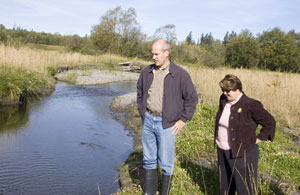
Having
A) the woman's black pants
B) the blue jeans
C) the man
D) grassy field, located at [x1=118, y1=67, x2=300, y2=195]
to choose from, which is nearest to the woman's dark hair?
the man

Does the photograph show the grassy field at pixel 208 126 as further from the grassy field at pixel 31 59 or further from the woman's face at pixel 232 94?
the woman's face at pixel 232 94

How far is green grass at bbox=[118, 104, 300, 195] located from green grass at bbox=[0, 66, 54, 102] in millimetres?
5662

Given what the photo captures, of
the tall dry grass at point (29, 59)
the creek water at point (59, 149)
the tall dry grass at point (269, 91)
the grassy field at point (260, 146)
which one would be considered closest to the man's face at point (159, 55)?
the grassy field at point (260, 146)

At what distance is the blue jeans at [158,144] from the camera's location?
3012 mm

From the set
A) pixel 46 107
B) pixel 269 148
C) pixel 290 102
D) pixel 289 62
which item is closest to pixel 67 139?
pixel 46 107

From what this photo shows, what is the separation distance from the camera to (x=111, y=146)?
5.72 metres

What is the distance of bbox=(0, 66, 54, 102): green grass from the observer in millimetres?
8523

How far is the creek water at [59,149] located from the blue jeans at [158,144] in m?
1.16

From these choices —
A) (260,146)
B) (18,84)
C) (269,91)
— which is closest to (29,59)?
(18,84)

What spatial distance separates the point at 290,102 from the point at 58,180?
20.9 feet

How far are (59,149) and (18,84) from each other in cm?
451

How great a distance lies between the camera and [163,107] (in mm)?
2990

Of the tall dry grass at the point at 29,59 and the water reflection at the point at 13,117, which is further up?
the tall dry grass at the point at 29,59

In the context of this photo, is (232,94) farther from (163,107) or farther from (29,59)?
(29,59)
